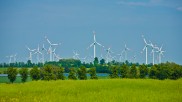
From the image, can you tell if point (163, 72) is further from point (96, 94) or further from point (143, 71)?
point (96, 94)

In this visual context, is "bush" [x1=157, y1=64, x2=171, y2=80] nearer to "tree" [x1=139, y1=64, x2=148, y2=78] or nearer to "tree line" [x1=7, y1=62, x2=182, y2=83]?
"tree line" [x1=7, y1=62, x2=182, y2=83]

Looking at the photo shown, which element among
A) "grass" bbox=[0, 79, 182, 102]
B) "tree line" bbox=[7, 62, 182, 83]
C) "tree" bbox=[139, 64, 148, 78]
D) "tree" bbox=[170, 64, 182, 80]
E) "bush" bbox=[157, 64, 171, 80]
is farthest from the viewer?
"tree" bbox=[139, 64, 148, 78]

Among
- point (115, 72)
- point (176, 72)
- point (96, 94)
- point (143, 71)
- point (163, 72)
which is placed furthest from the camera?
point (143, 71)

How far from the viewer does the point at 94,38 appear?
365 ft

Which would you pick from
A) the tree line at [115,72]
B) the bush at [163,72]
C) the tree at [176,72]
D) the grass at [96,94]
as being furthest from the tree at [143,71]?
the grass at [96,94]

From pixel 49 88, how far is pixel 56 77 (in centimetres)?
5870

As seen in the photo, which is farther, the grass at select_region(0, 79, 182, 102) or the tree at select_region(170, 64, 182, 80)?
the tree at select_region(170, 64, 182, 80)

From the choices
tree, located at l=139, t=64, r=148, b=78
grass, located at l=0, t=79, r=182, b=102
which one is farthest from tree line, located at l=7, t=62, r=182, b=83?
grass, located at l=0, t=79, r=182, b=102

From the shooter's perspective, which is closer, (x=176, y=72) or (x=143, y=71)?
(x=176, y=72)

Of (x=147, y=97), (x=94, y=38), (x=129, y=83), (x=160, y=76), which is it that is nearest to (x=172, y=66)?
(x=160, y=76)

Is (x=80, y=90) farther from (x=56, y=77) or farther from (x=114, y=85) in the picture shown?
(x=56, y=77)

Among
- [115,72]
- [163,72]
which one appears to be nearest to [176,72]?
[163,72]

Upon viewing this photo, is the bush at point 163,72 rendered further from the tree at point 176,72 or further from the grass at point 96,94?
the grass at point 96,94

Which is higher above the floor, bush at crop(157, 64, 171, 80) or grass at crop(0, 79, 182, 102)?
grass at crop(0, 79, 182, 102)
